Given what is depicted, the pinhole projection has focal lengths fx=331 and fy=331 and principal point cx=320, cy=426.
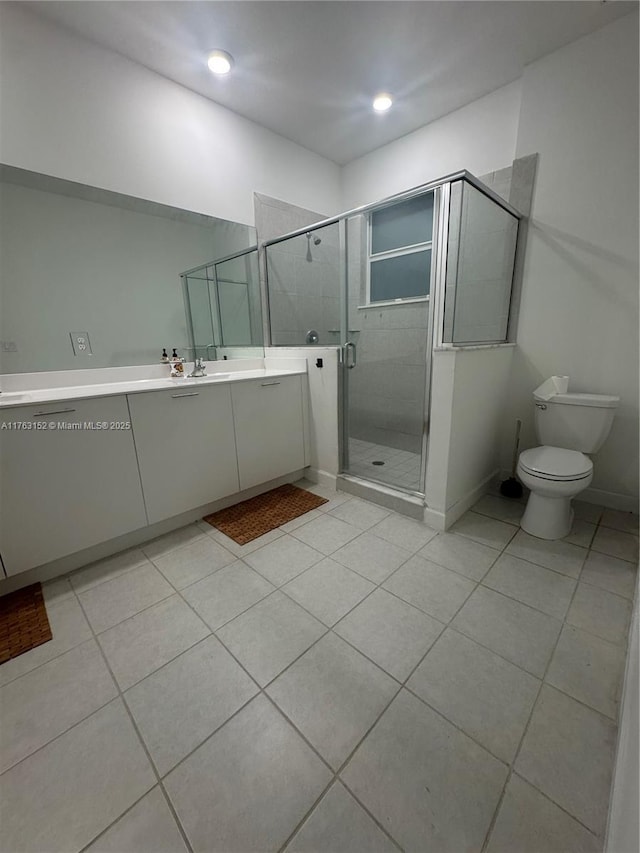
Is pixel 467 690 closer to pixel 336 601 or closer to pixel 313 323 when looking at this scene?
pixel 336 601

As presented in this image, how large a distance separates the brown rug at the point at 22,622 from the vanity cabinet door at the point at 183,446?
0.55m

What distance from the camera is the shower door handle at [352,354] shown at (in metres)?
2.31

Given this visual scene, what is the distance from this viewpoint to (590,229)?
6.36 feet

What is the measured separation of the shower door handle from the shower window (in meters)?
0.66

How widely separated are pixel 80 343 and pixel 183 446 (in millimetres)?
806

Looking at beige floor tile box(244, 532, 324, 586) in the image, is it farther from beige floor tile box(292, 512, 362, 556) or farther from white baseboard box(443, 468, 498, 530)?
white baseboard box(443, 468, 498, 530)

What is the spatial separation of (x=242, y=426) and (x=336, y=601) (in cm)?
118

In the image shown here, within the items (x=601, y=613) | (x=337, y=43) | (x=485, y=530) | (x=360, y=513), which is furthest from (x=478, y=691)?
(x=337, y=43)

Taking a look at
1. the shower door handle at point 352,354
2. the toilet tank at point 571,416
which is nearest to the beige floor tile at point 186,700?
the shower door handle at point 352,354

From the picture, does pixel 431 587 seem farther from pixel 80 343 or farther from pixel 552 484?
pixel 80 343

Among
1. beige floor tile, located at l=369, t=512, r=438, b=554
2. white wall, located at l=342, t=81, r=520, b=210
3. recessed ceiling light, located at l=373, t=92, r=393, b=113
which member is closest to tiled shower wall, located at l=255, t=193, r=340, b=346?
white wall, located at l=342, t=81, r=520, b=210

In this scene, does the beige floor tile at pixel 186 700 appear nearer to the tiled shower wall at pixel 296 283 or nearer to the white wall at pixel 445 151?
→ the tiled shower wall at pixel 296 283

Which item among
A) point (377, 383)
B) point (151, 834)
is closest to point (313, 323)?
point (377, 383)

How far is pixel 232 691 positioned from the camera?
3.55 feet
